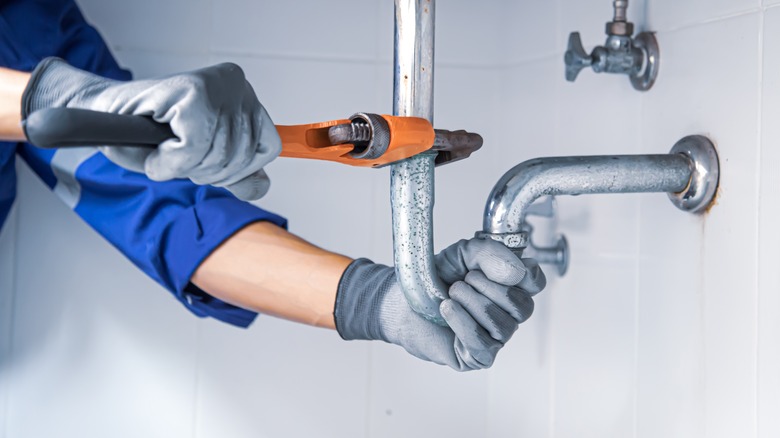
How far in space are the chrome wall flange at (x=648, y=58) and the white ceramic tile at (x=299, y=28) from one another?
399mm

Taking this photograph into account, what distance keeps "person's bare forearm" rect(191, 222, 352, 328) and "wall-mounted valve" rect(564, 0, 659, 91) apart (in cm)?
30

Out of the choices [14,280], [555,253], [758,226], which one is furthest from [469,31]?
[14,280]

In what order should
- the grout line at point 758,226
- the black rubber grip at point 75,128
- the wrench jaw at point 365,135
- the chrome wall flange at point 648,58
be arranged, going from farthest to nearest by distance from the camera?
the chrome wall flange at point 648,58, the grout line at point 758,226, the wrench jaw at point 365,135, the black rubber grip at point 75,128

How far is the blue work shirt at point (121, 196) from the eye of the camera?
2.67 ft

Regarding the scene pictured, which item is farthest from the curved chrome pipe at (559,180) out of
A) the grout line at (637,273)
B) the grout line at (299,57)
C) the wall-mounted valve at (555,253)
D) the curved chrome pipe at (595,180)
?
the grout line at (299,57)

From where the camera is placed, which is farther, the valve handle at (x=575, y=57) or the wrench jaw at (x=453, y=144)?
the valve handle at (x=575, y=57)

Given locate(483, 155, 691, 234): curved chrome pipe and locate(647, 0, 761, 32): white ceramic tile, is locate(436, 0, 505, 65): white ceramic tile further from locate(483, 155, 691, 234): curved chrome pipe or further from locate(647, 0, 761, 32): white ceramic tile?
locate(483, 155, 691, 234): curved chrome pipe

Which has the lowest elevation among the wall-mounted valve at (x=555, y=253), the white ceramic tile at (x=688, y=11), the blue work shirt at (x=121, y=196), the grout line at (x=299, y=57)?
the wall-mounted valve at (x=555, y=253)

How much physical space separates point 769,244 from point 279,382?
0.66 m

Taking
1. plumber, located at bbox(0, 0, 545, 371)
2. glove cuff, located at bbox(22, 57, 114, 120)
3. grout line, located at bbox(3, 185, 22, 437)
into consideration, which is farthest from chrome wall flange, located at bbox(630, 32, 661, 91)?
grout line, located at bbox(3, 185, 22, 437)

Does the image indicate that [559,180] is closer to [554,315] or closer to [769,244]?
[769,244]

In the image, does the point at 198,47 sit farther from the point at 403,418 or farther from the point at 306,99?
the point at 403,418

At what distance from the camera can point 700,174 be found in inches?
25.5

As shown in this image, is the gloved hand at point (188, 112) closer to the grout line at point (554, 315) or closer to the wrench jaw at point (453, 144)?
the wrench jaw at point (453, 144)
